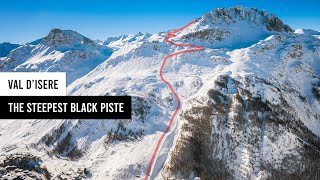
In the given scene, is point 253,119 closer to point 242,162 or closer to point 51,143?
point 242,162

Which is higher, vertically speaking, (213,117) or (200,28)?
(200,28)

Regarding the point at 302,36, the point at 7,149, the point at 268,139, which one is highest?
the point at 302,36

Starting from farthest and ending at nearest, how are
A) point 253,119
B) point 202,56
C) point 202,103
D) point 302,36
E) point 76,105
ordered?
point 302,36 → point 202,56 → point 202,103 → point 253,119 → point 76,105

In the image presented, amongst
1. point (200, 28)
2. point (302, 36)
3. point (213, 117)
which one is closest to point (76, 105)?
point (213, 117)

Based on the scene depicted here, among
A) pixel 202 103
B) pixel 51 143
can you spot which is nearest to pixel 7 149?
pixel 51 143

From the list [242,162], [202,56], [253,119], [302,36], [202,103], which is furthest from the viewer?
[302,36]

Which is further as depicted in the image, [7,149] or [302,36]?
[302,36]

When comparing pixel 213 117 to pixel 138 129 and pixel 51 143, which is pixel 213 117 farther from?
pixel 51 143
